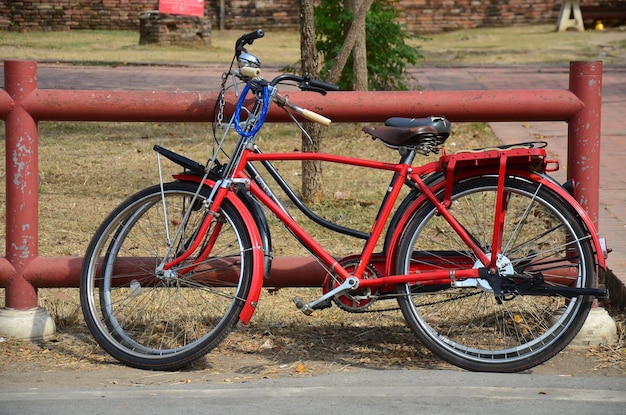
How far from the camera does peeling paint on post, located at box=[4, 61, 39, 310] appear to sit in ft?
14.4

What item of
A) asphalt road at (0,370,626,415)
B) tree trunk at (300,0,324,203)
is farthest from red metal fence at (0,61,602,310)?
tree trunk at (300,0,324,203)

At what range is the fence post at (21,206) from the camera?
438 cm

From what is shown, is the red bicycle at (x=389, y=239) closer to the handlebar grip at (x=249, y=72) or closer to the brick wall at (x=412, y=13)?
the handlebar grip at (x=249, y=72)

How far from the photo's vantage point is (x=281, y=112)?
437 centimetres

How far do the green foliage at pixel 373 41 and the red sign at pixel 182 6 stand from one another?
709 centimetres

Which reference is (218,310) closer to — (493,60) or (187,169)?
(187,169)

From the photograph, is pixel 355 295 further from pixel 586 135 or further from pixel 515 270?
pixel 586 135

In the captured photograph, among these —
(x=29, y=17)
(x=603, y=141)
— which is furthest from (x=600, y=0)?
(x=603, y=141)

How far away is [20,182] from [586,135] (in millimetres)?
2341

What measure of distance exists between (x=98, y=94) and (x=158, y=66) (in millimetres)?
12215

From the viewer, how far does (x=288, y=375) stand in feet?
13.7

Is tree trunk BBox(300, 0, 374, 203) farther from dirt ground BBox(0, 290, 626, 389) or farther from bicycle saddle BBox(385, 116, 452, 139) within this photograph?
bicycle saddle BBox(385, 116, 452, 139)

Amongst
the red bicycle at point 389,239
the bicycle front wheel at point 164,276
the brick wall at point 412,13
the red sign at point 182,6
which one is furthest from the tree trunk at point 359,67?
the brick wall at point 412,13

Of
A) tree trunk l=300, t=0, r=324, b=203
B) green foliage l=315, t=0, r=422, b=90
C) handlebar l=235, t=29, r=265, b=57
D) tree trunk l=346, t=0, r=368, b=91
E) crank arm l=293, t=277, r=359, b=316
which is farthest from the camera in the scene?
green foliage l=315, t=0, r=422, b=90
